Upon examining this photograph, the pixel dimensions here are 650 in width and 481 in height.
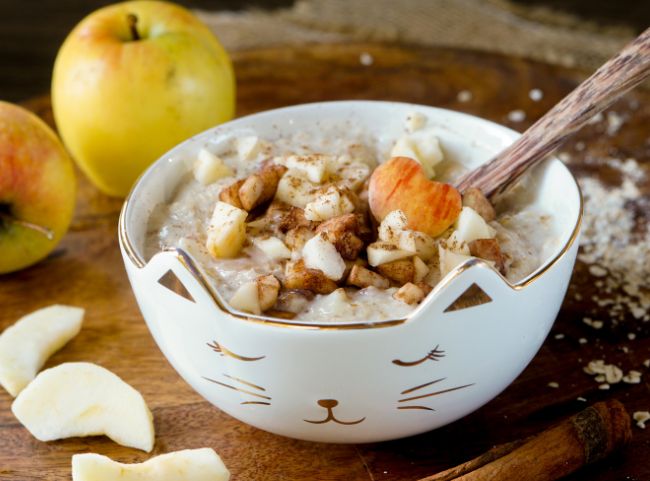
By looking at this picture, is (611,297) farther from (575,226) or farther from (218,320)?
(218,320)

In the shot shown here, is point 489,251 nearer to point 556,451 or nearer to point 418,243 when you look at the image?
point 418,243

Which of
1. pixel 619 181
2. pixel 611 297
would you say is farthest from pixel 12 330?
pixel 619 181

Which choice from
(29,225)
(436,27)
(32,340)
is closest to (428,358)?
(32,340)

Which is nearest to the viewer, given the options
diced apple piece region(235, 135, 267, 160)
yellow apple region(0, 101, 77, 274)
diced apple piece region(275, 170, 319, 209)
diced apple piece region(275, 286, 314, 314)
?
diced apple piece region(275, 286, 314, 314)

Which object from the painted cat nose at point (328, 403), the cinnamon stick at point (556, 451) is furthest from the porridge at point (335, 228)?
the cinnamon stick at point (556, 451)

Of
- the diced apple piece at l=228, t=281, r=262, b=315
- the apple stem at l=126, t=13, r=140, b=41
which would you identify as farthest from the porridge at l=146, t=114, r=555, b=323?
the apple stem at l=126, t=13, r=140, b=41

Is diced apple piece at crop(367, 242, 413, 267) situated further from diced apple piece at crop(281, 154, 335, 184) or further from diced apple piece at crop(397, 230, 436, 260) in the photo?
diced apple piece at crop(281, 154, 335, 184)

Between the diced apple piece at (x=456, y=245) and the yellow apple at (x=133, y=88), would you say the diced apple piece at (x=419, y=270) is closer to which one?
the diced apple piece at (x=456, y=245)
